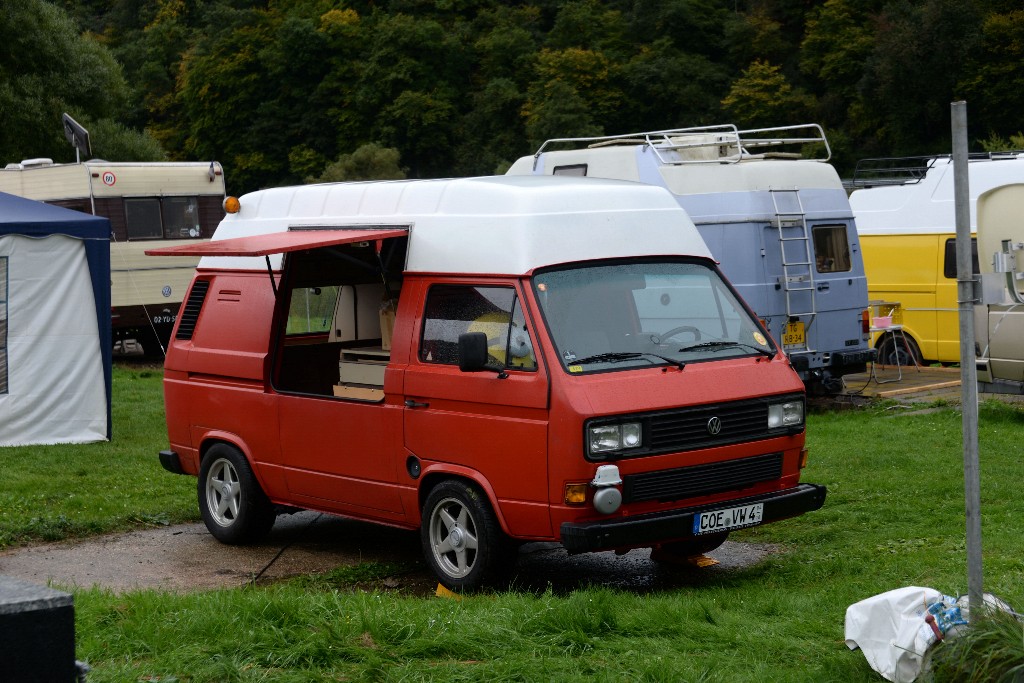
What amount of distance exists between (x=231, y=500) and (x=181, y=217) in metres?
14.9

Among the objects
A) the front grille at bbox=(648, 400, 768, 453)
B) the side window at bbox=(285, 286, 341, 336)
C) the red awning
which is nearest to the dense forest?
the side window at bbox=(285, 286, 341, 336)

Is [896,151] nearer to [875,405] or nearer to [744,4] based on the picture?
[744,4]

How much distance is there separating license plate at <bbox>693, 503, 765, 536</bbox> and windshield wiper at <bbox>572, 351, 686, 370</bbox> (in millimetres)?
895

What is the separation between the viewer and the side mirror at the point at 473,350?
7.96 meters

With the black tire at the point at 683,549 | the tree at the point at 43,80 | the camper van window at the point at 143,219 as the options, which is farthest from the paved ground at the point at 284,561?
the tree at the point at 43,80

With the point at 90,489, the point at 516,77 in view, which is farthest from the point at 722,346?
the point at 516,77

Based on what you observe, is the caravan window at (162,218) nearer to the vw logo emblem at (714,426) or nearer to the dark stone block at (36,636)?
the vw logo emblem at (714,426)

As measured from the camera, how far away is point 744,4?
228 ft

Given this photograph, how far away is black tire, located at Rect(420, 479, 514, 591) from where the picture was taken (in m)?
7.98

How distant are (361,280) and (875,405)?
8033 millimetres

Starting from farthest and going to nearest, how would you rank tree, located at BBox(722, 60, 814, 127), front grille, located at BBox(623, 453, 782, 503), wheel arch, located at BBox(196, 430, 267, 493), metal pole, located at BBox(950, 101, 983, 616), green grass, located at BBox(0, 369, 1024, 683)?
tree, located at BBox(722, 60, 814, 127) < wheel arch, located at BBox(196, 430, 267, 493) < front grille, located at BBox(623, 453, 782, 503) < green grass, located at BBox(0, 369, 1024, 683) < metal pole, located at BBox(950, 101, 983, 616)

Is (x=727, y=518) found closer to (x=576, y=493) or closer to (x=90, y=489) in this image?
(x=576, y=493)

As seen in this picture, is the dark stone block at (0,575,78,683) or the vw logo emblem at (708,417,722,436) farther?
the vw logo emblem at (708,417,722,436)

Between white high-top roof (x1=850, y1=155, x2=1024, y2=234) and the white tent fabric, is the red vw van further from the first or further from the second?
white high-top roof (x1=850, y1=155, x2=1024, y2=234)
